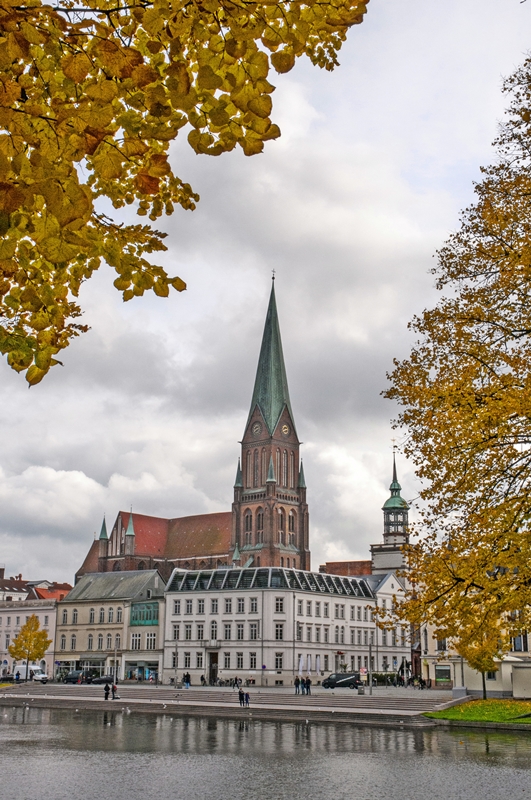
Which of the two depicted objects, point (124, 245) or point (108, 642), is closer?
point (124, 245)

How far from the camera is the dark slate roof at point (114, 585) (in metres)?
90.2

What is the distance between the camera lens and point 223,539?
128m

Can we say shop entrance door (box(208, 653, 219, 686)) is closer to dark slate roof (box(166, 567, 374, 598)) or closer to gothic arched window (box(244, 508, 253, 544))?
dark slate roof (box(166, 567, 374, 598))

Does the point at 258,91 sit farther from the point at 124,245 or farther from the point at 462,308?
the point at 462,308

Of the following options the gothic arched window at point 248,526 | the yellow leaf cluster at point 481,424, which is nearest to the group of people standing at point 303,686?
the yellow leaf cluster at point 481,424

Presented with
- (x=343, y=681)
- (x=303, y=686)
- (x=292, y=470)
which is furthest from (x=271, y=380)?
(x=303, y=686)

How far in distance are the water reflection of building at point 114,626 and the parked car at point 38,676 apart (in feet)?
9.90

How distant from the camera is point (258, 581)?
78.4 meters

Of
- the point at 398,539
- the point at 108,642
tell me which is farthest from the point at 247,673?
the point at 398,539

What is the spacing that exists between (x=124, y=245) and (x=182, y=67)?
187cm

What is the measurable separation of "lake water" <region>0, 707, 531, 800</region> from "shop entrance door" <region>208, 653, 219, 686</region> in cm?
3853

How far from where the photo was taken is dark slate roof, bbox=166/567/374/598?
7820 cm

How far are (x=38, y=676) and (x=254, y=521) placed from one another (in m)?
43.4

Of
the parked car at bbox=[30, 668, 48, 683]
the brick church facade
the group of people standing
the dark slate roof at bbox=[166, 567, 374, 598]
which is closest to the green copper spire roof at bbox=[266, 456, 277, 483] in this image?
the brick church facade
